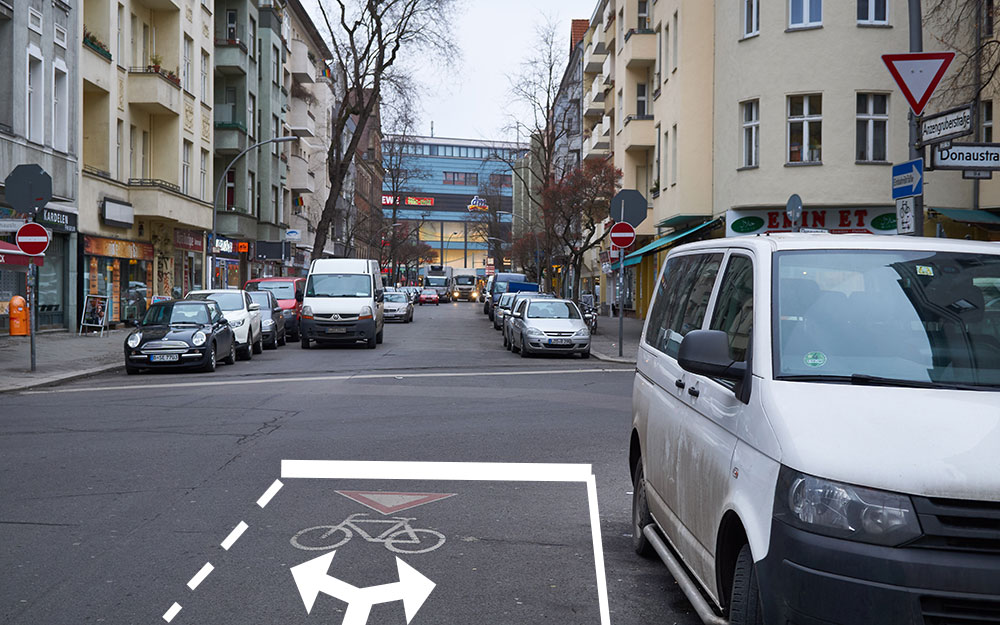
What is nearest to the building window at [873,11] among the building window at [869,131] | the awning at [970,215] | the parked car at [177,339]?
the building window at [869,131]

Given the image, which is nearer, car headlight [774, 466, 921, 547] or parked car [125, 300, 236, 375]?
car headlight [774, 466, 921, 547]

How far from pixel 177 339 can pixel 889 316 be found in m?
17.7

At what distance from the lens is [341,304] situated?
92.3 feet

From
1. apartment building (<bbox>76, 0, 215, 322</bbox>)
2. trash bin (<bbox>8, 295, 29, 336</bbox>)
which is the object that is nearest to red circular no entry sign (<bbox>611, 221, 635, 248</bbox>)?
trash bin (<bbox>8, 295, 29, 336</bbox>)

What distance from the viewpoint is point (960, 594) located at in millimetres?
3170

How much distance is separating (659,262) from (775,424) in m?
39.3

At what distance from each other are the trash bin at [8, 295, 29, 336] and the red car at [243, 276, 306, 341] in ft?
22.7

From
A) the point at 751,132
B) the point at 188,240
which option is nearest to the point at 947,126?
the point at 751,132

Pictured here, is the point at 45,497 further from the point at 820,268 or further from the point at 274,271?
the point at 274,271

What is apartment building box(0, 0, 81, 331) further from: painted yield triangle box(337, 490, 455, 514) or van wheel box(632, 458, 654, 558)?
van wheel box(632, 458, 654, 558)

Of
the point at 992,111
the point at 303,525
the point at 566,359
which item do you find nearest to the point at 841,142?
the point at 992,111

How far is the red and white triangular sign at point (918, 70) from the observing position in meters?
10.4

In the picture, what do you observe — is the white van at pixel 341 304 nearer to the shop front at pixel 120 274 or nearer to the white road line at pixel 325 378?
the shop front at pixel 120 274

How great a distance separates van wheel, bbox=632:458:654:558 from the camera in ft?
19.9
